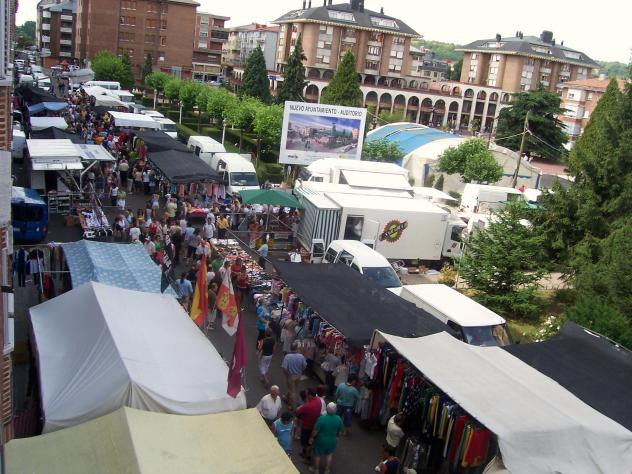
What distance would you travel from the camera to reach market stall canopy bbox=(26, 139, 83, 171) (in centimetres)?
2125

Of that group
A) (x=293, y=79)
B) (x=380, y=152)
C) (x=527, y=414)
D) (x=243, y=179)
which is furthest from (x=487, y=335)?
(x=293, y=79)

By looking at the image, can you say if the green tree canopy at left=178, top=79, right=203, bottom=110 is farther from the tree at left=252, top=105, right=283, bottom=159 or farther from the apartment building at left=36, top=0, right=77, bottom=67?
the apartment building at left=36, top=0, right=77, bottom=67

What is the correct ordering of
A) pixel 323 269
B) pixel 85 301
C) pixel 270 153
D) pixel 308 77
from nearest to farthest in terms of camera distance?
pixel 85 301, pixel 323 269, pixel 270 153, pixel 308 77

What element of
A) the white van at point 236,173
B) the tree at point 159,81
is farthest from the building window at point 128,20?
the white van at point 236,173

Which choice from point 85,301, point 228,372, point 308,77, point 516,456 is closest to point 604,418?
point 516,456

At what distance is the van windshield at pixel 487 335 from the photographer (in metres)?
13.2

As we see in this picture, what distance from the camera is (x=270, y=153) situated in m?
45.3

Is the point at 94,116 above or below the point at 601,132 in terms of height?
below

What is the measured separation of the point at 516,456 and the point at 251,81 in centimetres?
5575

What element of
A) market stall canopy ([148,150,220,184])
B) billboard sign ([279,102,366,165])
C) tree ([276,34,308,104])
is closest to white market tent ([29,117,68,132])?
market stall canopy ([148,150,220,184])

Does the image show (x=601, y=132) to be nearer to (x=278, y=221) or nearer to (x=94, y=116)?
(x=278, y=221)

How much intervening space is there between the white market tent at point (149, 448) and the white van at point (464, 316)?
22.3 ft

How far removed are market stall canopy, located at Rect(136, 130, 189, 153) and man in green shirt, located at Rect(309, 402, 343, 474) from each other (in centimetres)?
2187

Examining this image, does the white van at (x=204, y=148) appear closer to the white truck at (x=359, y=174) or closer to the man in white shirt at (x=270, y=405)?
the white truck at (x=359, y=174)
